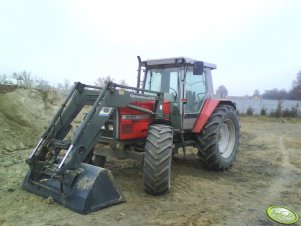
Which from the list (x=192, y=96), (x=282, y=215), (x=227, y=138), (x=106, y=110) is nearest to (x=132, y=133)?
(x=106, y=110)

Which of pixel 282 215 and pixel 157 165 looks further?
pixel 157 165

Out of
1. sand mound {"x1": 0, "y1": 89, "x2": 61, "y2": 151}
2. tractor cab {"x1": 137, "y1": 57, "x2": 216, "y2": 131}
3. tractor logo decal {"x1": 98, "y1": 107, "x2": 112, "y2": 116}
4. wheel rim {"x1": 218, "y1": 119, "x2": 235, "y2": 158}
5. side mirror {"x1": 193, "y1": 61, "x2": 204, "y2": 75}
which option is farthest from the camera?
sand mound {"x1": 0, "y1": 89, "x2": 61, "y2": 151}

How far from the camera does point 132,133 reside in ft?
21.7

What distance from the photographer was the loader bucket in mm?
5062

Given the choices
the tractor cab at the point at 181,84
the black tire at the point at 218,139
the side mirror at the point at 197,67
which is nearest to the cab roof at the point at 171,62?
the tractor cab at the point at 181,84

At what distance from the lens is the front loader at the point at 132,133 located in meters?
5.29

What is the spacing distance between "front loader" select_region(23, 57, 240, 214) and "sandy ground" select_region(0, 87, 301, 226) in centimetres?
24

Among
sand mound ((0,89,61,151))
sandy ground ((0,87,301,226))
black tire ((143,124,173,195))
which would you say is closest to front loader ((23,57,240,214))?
black tire ((143,124,173,195))

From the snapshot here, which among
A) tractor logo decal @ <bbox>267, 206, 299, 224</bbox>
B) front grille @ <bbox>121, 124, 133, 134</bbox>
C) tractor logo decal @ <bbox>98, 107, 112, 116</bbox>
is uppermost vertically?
tractor logo decal @ <bbox>98, 107, 112, 116</bbox>

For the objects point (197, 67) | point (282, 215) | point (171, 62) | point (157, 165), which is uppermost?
point (171, 62)

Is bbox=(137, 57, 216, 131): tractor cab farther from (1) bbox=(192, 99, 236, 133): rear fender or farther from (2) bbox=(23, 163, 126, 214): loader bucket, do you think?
(2) bbox=(23, 163, 126, 214): loader bucket

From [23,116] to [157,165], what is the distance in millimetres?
7120

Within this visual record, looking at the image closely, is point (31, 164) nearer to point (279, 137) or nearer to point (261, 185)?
point (261, 185)

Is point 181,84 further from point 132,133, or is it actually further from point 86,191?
point 86,191
